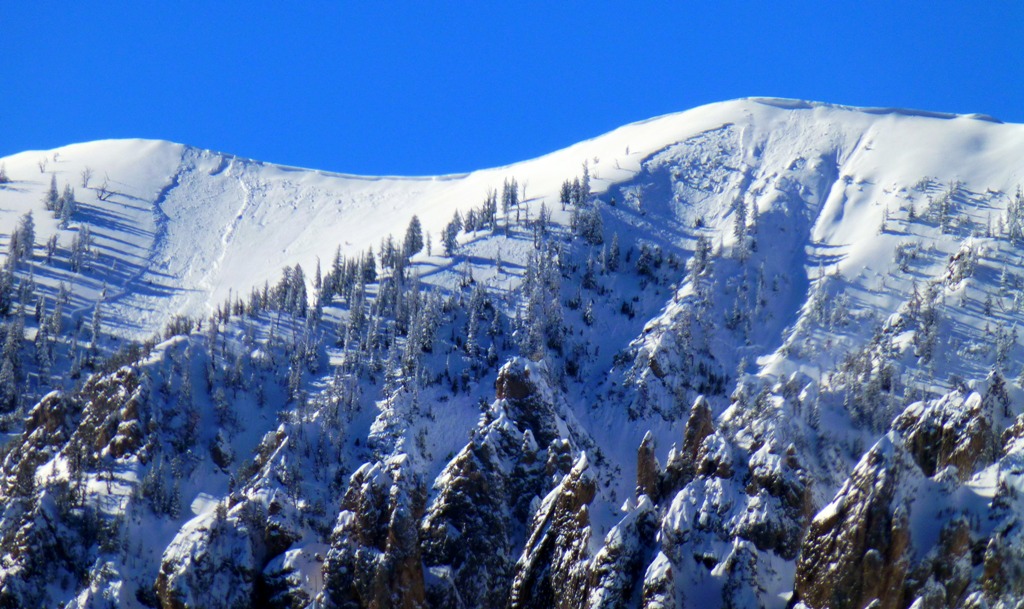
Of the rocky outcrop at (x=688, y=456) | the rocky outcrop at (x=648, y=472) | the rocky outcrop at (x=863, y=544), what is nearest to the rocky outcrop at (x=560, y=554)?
the rocky outcrop at (x=648, y=472)

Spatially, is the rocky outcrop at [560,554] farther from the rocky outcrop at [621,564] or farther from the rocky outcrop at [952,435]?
the rocky outcrop at [952,435]

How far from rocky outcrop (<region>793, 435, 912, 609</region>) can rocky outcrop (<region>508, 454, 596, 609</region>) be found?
19108 millimetres

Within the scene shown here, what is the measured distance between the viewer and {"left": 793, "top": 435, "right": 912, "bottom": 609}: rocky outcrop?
224ft

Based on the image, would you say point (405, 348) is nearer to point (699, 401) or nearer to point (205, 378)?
point (205, 378)

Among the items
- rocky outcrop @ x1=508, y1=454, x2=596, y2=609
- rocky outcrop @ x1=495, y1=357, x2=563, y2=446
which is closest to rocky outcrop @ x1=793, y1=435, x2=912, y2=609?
rocky outcrop @ x1=508, y1=454, x2=596, y2=609

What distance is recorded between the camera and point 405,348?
16638 cm

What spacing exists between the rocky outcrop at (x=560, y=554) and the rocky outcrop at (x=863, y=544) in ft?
62.7

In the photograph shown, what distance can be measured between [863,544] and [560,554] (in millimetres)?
28393

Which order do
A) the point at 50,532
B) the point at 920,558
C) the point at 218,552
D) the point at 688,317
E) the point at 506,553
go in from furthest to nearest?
the point at 688,317 → the point at 50,532 → the point at 218,552 → the point at 506,553 → the point at 920,558

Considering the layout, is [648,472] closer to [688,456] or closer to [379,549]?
[688,456]

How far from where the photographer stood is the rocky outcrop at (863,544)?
68.4 metres

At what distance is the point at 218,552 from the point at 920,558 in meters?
69.5

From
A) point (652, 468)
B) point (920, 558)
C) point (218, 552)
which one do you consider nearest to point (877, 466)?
point (920, 558)

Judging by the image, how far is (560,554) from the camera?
9000 centimetres
